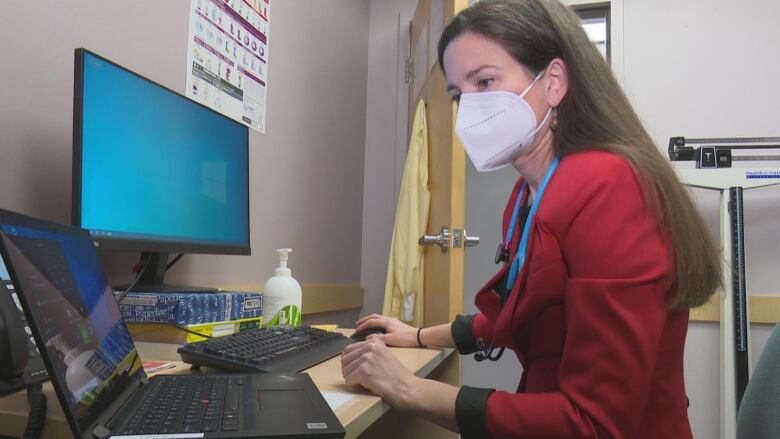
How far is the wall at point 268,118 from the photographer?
36.1 inches

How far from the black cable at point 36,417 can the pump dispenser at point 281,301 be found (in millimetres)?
630

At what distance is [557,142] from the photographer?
35.8 inches

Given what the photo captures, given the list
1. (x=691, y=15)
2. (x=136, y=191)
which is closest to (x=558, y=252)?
(x=136, y=191)

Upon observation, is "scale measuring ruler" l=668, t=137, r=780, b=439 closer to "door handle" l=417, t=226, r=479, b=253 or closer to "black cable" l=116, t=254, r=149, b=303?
"door handle" l=417, t=226, r=479, b=253

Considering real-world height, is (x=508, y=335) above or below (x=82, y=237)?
below

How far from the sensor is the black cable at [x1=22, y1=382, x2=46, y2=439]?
1.62 feet

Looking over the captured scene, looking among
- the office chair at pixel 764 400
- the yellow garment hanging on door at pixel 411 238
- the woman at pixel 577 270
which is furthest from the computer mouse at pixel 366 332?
the yellow garment hanging on door at pixel 411 238

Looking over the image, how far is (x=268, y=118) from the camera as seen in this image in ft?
5.71

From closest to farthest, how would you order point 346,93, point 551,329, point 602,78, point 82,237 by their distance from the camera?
point 82,237 < point 551,329 < point 602,78 < point 346,93

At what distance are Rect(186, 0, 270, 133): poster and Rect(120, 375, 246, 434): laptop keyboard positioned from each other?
0.89 metres

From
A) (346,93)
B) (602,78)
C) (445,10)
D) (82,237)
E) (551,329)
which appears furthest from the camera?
(346,93)

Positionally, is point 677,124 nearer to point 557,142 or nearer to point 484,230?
point 484,230

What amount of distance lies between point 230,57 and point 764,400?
1.40 m

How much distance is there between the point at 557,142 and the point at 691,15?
2.10m
